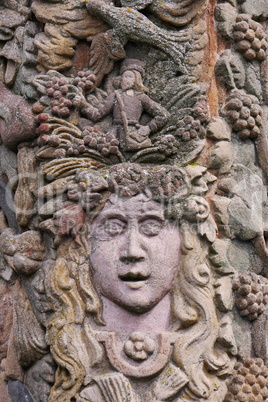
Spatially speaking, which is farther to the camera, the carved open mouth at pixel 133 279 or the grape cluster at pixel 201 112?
the grape cluster at pixel 201 112

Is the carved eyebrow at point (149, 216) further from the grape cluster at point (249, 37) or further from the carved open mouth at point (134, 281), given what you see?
the grape cluster at point (249, 37)

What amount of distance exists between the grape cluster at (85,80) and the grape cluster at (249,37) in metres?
0.90

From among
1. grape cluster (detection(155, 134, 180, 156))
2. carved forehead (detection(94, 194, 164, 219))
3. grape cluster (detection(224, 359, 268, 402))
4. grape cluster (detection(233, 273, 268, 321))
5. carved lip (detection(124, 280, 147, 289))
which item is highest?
grape cluster (detection(155, 134, 180, 156))

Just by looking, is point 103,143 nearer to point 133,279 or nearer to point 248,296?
point 133,279

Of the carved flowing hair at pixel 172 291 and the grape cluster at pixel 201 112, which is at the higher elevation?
the grape cluster at pixel 201 112

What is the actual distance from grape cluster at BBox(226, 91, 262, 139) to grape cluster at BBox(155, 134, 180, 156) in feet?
1.31

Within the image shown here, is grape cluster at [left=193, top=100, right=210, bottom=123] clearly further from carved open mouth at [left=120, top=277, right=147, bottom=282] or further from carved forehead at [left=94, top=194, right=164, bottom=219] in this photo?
carved open mouth at [left=120, top=277, right=147, bottom=282]

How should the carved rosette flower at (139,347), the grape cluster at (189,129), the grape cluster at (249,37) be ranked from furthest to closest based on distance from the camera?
the grape cluster at (249,37) < the grape cluster at (189,129) < the carved rosette flower at (139,347)

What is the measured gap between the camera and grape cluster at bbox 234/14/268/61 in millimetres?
4637

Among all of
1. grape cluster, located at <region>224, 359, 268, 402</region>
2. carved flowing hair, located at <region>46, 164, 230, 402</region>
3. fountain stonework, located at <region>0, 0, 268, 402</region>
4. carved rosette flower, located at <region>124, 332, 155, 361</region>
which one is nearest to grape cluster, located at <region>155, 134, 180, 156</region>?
fountain stonework, located at <region>0, 0, 268, 402</region>

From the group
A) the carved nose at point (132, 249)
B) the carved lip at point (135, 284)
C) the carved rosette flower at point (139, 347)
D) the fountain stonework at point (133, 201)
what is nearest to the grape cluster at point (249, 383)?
the fountain stonework at point (133, 201)

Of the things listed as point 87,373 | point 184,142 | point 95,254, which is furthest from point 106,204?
point 87,373

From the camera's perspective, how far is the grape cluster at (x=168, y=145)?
14.3ft

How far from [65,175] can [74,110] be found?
15.8 inches
